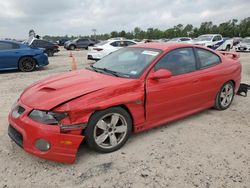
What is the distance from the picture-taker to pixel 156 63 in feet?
13.2

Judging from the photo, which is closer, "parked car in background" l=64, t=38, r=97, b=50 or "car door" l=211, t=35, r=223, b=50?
"car door" l=211, t=35, r=223, b=50

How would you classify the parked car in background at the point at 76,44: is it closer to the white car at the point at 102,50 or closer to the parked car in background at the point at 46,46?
the parked car in background at the point at 46,46

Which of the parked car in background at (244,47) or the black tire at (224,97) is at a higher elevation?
the black tire at (224,97)

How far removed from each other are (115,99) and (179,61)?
1541mm

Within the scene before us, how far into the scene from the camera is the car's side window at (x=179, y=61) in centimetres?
415

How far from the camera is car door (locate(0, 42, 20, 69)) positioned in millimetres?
10273

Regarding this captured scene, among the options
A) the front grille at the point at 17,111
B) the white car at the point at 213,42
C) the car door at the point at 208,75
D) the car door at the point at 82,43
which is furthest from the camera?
the car door at the point at 82,43

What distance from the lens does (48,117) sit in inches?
125

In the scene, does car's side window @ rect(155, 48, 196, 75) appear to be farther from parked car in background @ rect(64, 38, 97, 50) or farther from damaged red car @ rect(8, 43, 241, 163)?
parked car in background @ rect(64, 38, 97, 50)

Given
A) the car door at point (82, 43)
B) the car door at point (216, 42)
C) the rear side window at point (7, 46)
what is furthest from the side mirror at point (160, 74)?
the car door at point (82, 43)

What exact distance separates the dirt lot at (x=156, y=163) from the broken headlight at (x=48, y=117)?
592 millimetres

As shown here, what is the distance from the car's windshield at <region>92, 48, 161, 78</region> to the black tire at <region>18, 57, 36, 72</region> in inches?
278

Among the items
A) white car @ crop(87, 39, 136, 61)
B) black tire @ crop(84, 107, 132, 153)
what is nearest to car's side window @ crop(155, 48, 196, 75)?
black tire @ crop(84, 107, 132, 153)

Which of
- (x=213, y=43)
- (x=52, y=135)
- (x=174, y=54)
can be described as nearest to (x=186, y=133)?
(x=174, y=54)
